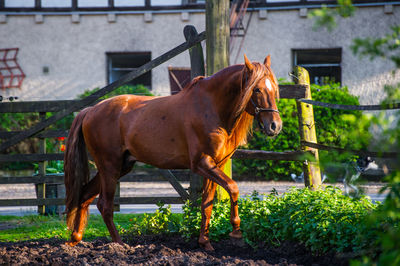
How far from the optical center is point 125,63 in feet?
50.3

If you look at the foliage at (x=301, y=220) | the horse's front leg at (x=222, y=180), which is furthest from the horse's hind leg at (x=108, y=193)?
the horse's front leg at (x=222, y=180)

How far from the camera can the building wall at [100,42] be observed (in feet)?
46.6

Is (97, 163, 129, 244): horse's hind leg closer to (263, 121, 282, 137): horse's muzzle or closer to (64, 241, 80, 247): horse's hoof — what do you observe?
(64, 241, 80, 247): horse's hoof

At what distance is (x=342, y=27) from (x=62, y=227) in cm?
1071

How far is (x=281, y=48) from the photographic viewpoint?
46.6 ft

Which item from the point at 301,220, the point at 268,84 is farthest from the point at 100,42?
the point at 301,220

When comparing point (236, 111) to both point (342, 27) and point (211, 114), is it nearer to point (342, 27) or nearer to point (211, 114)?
point (211, 114)

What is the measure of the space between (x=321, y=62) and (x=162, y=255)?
1124 centimetres

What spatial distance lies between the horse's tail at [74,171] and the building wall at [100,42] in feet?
30.9

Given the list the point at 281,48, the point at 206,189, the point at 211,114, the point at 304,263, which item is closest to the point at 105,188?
the point at 206,189

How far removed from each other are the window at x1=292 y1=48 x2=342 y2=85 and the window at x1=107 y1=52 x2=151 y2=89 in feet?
15.2

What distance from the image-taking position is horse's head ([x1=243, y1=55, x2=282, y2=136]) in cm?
399

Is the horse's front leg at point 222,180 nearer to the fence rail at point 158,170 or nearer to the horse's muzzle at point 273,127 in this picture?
the horse's muzzle at point 273,127

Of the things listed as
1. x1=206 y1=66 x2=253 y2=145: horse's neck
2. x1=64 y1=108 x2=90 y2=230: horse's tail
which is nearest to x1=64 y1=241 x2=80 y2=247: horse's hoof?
x1=64 y1=108 x2=90 y2=230: horse's tail
